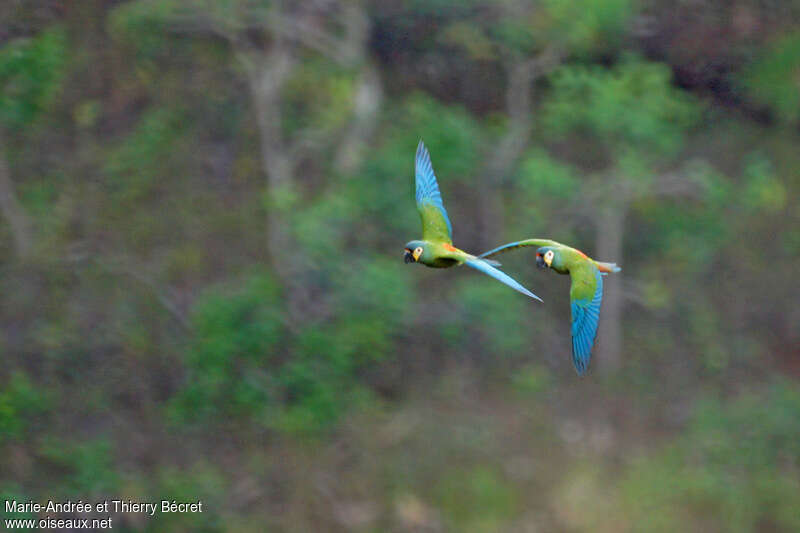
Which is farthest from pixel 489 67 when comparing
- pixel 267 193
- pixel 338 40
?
pixel 267 193

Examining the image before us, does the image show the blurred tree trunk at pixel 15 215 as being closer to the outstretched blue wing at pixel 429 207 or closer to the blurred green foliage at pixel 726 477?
the outstretched blue wing at pixel 429 207

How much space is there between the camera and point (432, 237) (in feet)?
21.6

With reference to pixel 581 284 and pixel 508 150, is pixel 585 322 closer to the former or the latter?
pixel 581 284

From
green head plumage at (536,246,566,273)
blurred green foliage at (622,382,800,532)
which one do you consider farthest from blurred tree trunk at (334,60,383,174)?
green head plumage at (536,246,566,273)

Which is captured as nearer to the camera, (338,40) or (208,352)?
(208,352)

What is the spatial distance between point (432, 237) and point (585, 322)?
93 centimetres

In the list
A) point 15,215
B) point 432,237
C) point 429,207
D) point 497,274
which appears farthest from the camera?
point 15,215

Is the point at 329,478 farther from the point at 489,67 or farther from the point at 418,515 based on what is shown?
the point at 489,67

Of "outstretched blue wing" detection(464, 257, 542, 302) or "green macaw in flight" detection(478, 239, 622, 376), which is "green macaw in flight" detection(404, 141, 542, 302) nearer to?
"outstretched blue wing" detection(464, 257, 542, 302)

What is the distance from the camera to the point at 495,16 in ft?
38.2

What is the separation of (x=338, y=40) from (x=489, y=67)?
5.07ft

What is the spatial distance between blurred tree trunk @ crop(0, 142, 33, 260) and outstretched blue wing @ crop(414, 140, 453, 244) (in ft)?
17.5

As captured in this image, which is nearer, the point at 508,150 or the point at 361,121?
the point at 508,150

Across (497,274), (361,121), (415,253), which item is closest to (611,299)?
(361,121)
